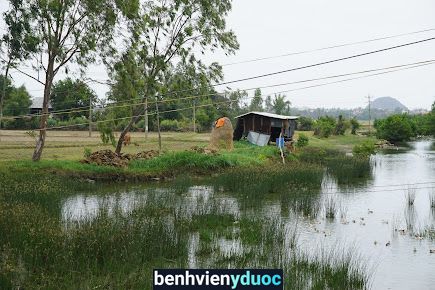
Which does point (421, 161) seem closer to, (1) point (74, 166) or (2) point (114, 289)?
(1) point (74, 166)

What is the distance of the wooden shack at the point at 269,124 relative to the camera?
35250mm

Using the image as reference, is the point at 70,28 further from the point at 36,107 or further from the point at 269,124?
the point at 36,107

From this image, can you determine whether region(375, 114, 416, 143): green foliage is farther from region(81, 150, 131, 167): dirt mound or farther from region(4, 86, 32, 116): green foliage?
region(81, 150, 131, 167): dirt mound

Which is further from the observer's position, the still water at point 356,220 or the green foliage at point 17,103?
the green foliage at point 17,103

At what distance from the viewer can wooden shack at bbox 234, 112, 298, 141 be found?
35.2 meters

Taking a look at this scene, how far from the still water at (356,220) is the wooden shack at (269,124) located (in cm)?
1461

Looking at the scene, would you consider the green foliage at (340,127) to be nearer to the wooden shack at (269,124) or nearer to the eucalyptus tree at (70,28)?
the wooden shack at (269,124)

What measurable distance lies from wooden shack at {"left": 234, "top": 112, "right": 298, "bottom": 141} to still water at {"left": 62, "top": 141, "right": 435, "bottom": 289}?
47.9 feet

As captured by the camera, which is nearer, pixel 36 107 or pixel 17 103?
pixel 17 103

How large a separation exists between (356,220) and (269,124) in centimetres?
2208

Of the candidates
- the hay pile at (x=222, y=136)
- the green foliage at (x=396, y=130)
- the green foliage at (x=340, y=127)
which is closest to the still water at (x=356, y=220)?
the hay pile at (x=222, y=136)

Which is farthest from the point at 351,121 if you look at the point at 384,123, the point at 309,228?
the point at 309,228

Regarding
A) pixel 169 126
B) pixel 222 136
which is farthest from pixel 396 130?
pixel 222 136

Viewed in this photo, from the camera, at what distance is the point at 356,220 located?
43.8 ft
